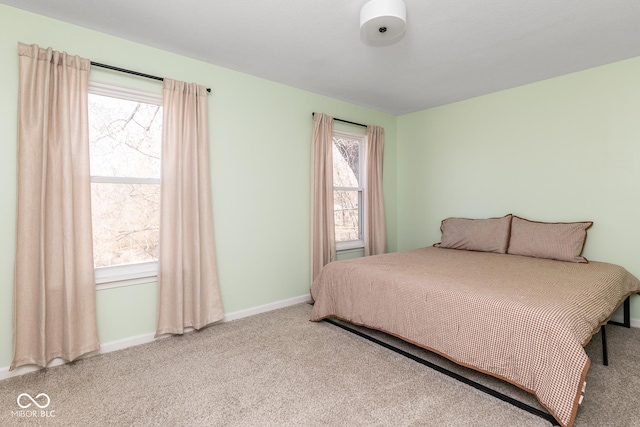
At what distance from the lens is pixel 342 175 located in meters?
4.17

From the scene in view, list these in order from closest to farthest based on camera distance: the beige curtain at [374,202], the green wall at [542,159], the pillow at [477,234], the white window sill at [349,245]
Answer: the green wall at [542,159] < the pillow at [477,234] < the white window sill at [349,245] < the beige curtain at [374,202]

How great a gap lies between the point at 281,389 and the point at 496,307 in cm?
133

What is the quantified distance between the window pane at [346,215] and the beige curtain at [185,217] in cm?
169

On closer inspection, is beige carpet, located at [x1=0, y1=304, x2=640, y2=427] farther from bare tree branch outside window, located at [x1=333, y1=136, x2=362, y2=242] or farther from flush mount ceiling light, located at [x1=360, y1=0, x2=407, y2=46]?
flush mount ceiling light, located at [x1=360, y1=0, x2=407, y2=46]

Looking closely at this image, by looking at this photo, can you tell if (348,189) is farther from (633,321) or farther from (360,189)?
(633,321)

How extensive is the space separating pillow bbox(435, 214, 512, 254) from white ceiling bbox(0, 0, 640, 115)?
1496 mm

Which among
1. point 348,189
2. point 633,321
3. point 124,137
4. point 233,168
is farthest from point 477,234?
point 124,137

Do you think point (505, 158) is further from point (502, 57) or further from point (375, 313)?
point (375, 313)

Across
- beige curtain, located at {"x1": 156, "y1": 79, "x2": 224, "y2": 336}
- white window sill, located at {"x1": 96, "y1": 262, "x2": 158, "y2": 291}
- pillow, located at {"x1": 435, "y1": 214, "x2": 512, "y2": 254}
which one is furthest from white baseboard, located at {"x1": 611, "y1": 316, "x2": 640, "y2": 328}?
white window sill, located at {"x1": 96, "y1": 262, "x2": 158, "y2": 291}

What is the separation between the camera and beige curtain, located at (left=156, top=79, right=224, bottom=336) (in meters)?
2.64

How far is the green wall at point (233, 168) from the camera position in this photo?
2.11 m

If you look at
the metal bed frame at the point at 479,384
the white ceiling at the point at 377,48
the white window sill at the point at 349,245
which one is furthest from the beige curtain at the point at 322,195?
the metal bed frame at the point at 479,384

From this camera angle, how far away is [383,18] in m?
1.91

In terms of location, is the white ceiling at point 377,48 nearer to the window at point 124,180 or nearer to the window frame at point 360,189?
the window at point 124,180
